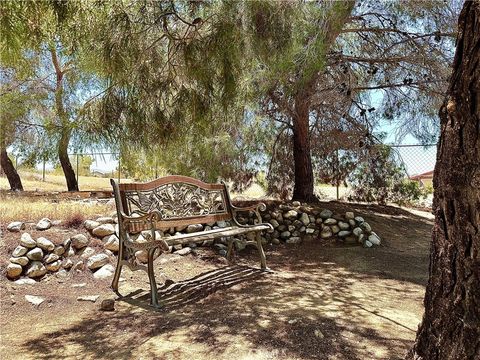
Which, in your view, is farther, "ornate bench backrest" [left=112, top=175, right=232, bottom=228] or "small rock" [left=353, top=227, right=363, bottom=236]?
"small rock" [left=353, top=227, right=363, bottom=236]

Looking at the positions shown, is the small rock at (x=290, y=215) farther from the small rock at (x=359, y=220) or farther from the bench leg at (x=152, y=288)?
the bench leg at (x=152, y=288)

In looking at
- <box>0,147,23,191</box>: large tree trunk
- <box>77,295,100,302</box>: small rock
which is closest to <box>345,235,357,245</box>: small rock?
<box>77,295,100,302</box>: small rock

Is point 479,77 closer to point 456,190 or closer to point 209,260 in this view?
point 456,190

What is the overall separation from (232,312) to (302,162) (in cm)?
337

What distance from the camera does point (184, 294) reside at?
118 inches

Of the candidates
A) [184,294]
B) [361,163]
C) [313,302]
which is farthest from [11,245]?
[361,163]

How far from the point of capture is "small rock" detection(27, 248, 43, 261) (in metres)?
3.27

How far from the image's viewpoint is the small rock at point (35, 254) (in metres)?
3.27

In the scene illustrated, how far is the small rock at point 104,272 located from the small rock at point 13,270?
0.55 metres

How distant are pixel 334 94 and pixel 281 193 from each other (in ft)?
6.12

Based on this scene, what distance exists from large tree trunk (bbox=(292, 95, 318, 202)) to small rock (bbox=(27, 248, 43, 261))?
3.40 m

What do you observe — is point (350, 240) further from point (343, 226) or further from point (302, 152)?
point (302, 152)

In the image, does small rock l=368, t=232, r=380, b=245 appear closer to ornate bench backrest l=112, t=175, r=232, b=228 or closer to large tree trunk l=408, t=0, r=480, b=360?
ornate bench backrest l=112, t=175, r=232, b=228

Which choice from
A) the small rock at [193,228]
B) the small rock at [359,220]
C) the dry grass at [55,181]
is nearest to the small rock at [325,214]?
the small rock at [359,220]
